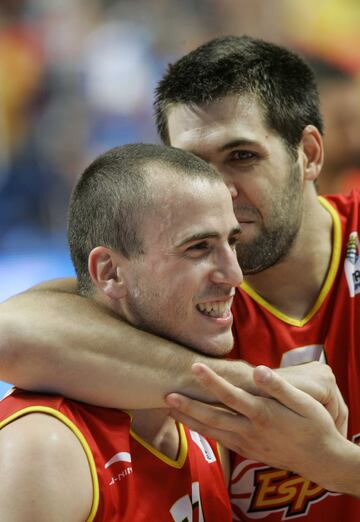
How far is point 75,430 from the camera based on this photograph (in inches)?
81.2

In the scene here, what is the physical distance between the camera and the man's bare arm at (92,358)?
86.2 inches

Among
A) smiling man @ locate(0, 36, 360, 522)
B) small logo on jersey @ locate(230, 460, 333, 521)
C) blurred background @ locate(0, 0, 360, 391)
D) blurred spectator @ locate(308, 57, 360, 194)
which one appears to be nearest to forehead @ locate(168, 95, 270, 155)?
smiling man @ locate(0, 36, 360, 522)

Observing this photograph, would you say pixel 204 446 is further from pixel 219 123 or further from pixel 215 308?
Result: pixel 219 123

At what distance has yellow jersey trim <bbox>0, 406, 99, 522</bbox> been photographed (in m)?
2.02

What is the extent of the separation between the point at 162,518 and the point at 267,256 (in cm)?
105

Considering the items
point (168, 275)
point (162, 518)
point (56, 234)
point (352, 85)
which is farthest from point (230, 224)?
point (56, 234)

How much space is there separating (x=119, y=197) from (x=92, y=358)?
44cm

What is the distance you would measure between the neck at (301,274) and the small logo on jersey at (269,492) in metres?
0.56

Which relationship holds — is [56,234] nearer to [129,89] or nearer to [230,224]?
[129,89]

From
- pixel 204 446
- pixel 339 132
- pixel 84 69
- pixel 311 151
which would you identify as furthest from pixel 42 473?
pixel 84 69

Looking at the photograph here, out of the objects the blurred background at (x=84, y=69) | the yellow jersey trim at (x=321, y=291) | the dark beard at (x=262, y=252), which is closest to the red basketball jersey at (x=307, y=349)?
the yellow jersey trim at (x=321, y=291)

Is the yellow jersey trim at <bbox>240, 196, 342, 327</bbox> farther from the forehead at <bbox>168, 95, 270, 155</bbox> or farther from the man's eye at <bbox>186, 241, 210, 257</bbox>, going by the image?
the man's eye at <bbox>186, 241, 210, 257</bbox>

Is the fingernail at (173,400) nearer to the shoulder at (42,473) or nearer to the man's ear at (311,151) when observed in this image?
the shoulder at (42,473)

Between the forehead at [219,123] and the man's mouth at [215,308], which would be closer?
the man's mouth at [215,308]
